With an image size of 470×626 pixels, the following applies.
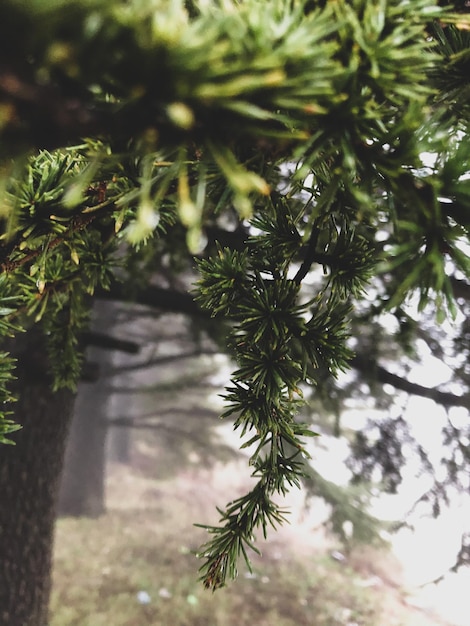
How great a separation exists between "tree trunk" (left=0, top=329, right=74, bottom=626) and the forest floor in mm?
1242

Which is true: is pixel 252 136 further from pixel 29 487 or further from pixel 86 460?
pixel 86 460

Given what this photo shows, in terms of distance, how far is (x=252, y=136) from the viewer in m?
0.45

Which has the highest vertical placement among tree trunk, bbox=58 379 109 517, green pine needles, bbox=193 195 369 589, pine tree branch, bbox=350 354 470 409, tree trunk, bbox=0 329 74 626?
green pine needles, bbox=193 195 369 589

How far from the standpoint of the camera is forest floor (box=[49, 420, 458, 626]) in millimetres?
5000

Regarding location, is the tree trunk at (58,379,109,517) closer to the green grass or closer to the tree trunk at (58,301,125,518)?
the tree trunk at (58,301,125,518)

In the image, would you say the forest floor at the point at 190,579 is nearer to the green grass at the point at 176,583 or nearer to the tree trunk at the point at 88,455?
the green grass at the point at 176,583

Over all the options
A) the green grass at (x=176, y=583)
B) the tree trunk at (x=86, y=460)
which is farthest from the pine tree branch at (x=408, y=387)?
the tree trunk at (x=86, y=460)

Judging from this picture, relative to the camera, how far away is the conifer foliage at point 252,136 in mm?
361

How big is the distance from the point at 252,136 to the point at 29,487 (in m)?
2.87

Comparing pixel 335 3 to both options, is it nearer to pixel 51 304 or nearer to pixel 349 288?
pixel 349 288

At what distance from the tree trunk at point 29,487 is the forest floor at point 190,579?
1.24 meters

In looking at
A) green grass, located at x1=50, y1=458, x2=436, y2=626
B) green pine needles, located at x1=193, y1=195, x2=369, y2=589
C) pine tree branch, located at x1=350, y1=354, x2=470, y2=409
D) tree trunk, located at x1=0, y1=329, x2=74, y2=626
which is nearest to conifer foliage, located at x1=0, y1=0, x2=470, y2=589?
green pine needles, located at x1=193, y1=195, x2=369, y2=589

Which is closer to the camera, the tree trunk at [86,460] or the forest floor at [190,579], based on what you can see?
the forest floor at [190,579]

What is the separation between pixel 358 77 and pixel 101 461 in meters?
8.60
